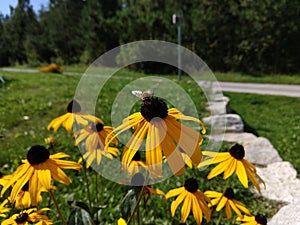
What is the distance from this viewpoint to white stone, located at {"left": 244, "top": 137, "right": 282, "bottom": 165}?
11.8 feet

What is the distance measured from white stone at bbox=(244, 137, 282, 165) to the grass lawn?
0.33m

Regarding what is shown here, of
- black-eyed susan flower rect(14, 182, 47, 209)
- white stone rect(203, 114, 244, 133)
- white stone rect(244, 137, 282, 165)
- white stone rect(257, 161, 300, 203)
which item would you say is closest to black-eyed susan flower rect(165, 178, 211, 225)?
black-eyed susan flower rect(14, 182, 47, 209)

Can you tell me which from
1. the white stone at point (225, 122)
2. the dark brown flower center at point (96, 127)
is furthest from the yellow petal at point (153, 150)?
the white stone at point (225, 122)

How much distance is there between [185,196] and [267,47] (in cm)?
1487

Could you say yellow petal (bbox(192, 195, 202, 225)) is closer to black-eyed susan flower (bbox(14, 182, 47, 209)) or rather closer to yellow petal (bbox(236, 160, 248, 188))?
yellow petal (bbox(236, 160, 248, 188))

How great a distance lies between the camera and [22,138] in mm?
3797

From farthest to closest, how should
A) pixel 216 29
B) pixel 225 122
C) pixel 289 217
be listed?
pixel 216 29 → pixel 225 122 → pixel 289 217

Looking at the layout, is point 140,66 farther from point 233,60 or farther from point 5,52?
point 5,52

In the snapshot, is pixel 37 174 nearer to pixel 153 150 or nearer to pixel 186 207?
pixel 153 150

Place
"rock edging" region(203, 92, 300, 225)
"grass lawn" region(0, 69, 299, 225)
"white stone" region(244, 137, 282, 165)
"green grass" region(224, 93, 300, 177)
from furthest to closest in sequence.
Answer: "green grass" region(224, 93, 300, 177), "white stone" region(244, 137, 282, 165), "grass lawn" region(0, 69, 299, 225), "rock edging" region(203, 92, 300, 225)

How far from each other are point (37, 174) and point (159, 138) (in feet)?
1.43

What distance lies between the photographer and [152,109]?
887 millimetres

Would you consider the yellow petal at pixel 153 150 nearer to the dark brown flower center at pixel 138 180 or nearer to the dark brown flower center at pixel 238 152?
the dark brown flower center at pixel 138 180

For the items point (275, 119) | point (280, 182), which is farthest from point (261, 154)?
point (275, 119)
